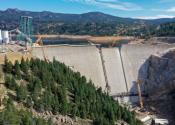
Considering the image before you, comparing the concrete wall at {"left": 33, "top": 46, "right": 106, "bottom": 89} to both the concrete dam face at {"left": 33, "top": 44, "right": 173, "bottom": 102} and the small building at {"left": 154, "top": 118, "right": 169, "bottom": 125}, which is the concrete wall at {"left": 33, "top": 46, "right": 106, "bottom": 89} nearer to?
the concrete dam face at {"left": 33, "top": 44, "right": 173, "bottom": 102}

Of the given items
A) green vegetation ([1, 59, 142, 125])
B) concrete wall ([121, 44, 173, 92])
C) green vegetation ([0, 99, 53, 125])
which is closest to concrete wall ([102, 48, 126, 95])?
concrete wall ([121, 44, 173, 92])

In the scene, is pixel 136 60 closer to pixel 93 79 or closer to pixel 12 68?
pixel 93 79

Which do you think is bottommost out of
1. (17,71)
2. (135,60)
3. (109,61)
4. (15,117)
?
(15,117)

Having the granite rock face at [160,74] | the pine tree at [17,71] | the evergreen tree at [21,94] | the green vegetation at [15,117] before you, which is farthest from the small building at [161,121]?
the green vegetation at [15,117]

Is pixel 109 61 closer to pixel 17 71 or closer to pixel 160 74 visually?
pixel 160 74

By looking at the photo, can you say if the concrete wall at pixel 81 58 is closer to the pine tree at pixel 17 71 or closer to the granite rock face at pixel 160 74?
the granite rock face at pixel 160 74

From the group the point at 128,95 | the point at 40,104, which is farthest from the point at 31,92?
the point at 128,95

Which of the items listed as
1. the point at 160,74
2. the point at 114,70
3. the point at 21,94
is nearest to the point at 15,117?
the point at 21,94
